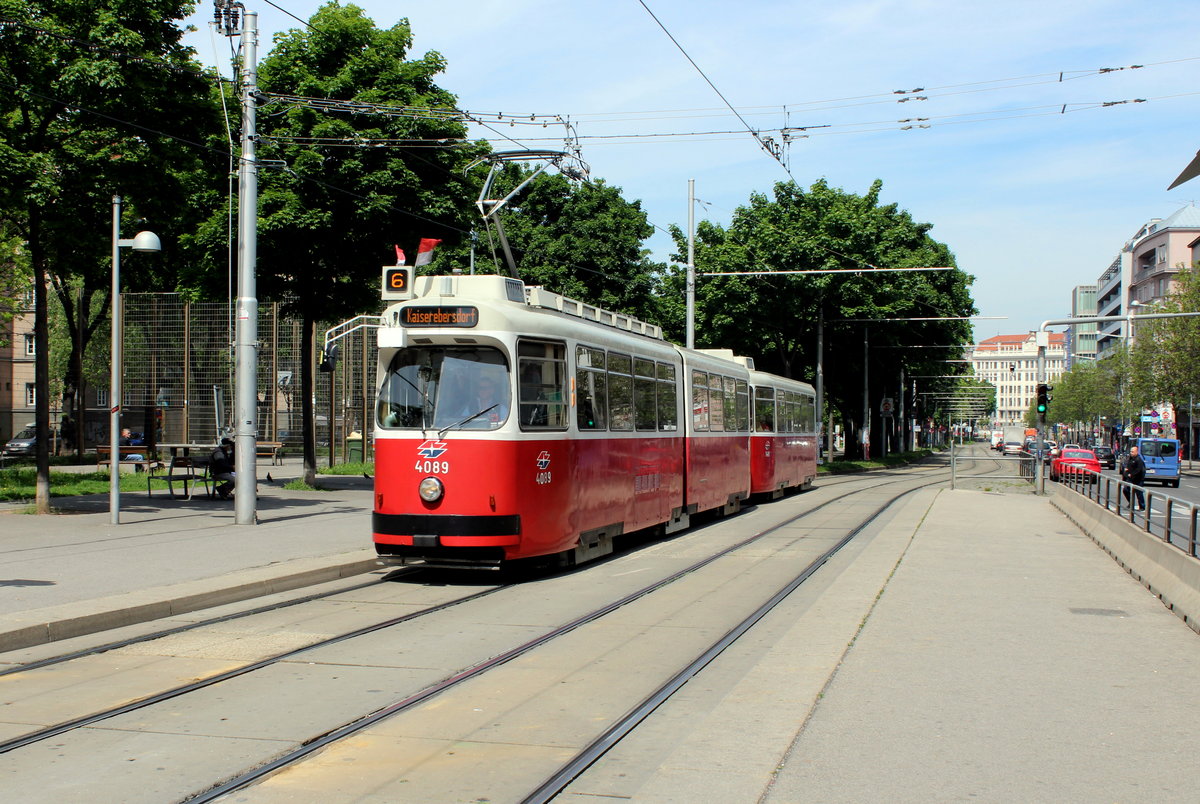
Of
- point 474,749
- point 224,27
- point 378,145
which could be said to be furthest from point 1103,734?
point 378,145

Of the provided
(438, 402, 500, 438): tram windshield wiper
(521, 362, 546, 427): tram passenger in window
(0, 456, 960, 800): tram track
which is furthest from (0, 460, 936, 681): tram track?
(521, 362, 546, 427): tram passenger in window

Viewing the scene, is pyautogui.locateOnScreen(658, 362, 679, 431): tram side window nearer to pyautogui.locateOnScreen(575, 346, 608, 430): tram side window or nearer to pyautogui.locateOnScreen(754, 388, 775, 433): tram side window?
pyautogui.locateOnScreen(575, 346, 608, 430): tram side window

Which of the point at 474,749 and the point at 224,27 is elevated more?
the point at 224,27

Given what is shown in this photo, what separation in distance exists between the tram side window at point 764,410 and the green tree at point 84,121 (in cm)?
1242

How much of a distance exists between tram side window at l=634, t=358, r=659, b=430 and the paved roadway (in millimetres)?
3290

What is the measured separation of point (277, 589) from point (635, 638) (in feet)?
14.5

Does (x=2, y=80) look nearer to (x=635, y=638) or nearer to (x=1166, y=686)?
(x=635, y=638)

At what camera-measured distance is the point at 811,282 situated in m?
43.9

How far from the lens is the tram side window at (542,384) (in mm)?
12539

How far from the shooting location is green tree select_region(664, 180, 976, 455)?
45406mm

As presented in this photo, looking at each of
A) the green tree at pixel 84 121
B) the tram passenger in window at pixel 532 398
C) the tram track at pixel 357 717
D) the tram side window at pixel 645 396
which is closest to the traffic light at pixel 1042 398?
the tram side window at pixel 645 396

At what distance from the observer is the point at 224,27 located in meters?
17.6

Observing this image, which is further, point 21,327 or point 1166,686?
point 21,327

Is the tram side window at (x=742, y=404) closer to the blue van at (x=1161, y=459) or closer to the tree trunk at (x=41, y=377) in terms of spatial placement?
the tree trunk at (x=41, y=377)
